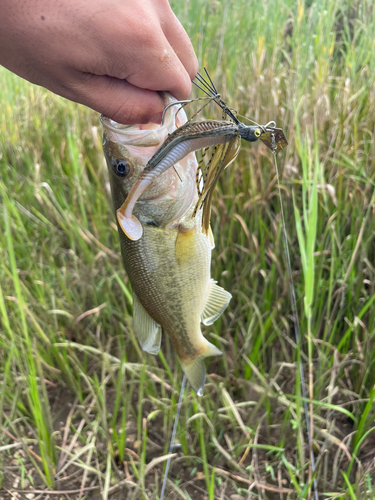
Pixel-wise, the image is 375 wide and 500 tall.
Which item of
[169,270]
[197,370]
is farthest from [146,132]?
[197,370]

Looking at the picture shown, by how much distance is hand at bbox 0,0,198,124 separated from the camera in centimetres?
77

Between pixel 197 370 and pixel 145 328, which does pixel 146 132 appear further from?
pixel 197 370

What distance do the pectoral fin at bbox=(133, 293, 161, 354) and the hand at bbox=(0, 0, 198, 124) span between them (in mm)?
475

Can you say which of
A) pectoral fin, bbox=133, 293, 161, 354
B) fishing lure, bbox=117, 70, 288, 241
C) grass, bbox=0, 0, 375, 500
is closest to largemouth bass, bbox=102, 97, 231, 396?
pectoral fin, bbox=133, 293, 161, 354

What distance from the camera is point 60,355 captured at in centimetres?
171

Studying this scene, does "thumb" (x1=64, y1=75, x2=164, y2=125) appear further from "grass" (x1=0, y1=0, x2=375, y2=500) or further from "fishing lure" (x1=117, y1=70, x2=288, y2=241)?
"grass" (x1=0, y1=0, x2=375, y2=500)

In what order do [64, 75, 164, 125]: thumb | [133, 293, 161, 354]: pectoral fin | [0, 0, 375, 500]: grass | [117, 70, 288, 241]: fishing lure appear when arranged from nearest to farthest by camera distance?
[117, 70, 288, 241]: fishing lure < [64, 75, 164, 125]: thumb < [133, 293, 161, 354]: pectoral fin < [0, 0, 375, 500]: grass

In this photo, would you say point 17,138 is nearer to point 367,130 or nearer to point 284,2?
point 284,2

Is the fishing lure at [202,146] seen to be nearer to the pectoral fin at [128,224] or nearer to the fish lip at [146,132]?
the pectoral fin at [128,224]

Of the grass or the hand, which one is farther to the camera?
the grass

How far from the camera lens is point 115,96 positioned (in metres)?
0.88

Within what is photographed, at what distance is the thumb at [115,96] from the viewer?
88 centimetres

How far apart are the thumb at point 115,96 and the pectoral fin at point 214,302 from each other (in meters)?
0.51

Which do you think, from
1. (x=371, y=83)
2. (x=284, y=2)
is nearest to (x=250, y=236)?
(x=371, y=83)
